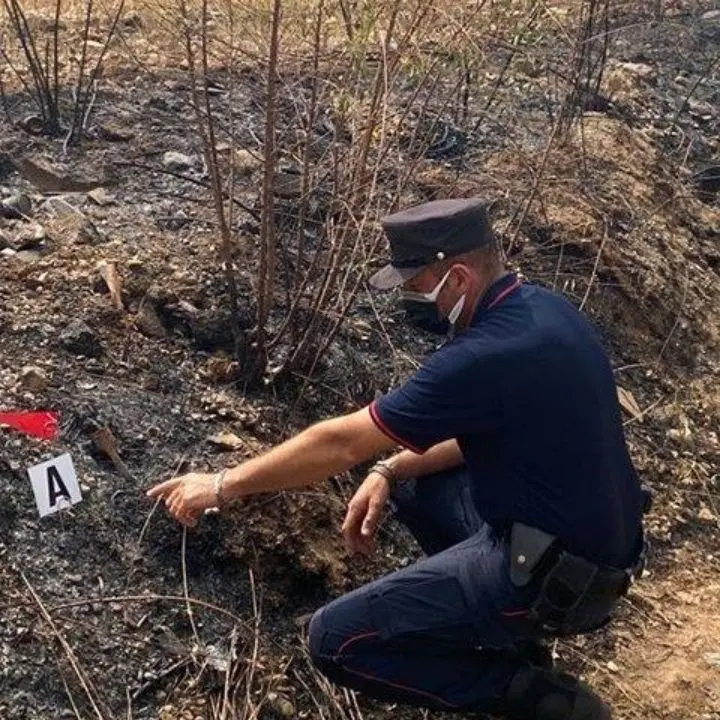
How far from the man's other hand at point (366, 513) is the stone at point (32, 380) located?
83 cm

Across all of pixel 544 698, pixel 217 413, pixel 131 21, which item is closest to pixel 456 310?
pixel 544 698

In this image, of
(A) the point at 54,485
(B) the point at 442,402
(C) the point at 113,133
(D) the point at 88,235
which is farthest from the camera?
(C) the point at 113,133

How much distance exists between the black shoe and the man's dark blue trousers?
3 cm

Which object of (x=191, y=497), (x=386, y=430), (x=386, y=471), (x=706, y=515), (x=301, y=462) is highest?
(x=386, y=430)

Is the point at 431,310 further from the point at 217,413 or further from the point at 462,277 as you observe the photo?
the point at 217,413

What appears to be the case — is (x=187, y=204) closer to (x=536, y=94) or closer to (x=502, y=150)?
(x=502, y=150)

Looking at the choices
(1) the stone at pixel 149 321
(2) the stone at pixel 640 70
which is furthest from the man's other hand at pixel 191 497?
(2) the stone at pixel 640 70

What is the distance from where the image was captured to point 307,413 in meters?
3.38

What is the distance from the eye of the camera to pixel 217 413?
320 centimetres

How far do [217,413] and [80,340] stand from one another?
407mm

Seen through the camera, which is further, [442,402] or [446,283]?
[446,283]

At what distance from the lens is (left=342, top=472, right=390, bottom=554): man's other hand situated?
2.77m

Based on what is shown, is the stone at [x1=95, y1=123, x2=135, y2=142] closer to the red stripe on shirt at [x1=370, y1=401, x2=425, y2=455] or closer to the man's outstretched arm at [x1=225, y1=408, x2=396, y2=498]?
the man's outstretched arm at [x1=225, y1=408, x2=396, y2=498]

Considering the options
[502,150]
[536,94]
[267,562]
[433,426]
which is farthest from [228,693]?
[536,94]
